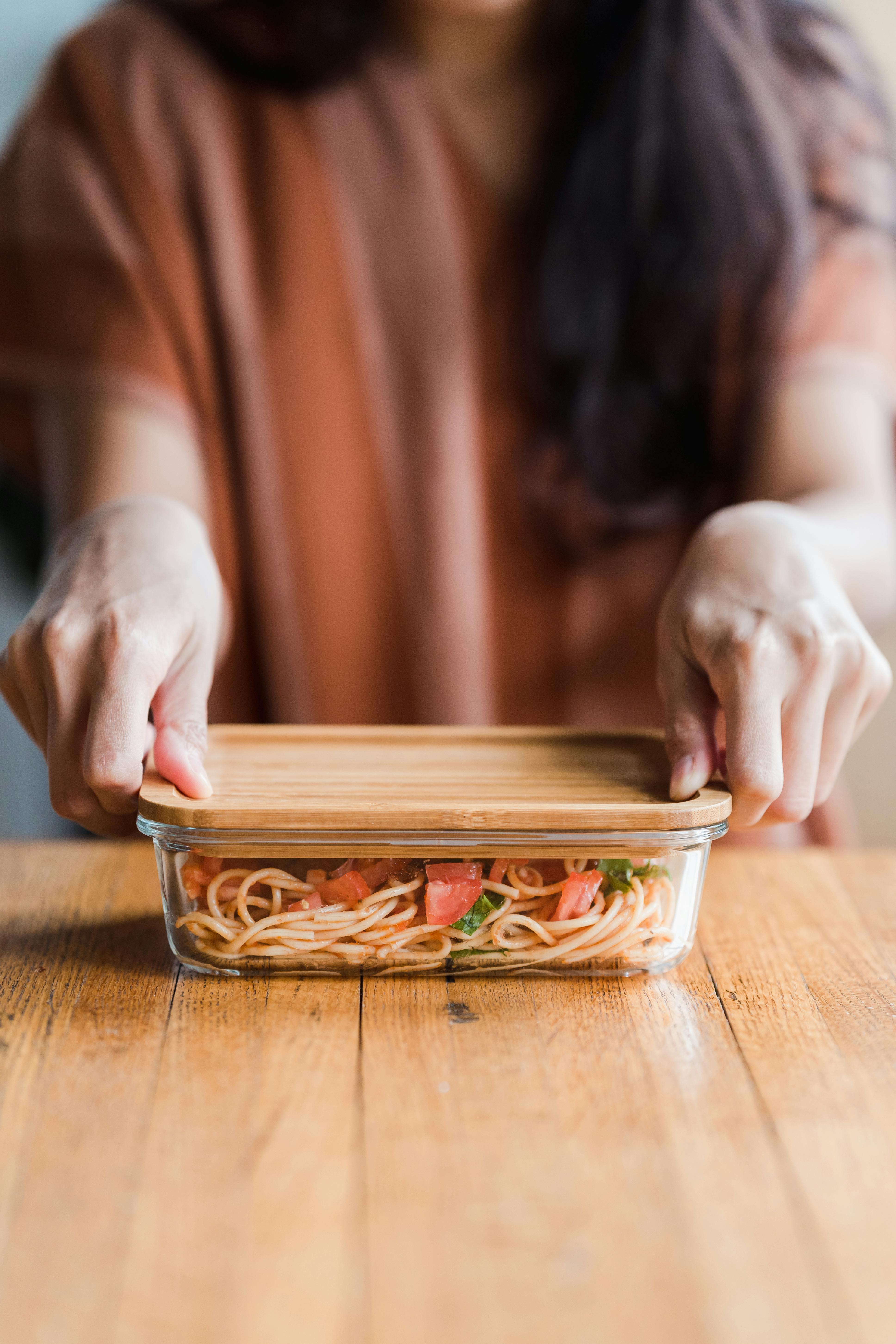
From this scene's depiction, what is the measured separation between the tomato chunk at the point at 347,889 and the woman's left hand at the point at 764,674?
0.65ft

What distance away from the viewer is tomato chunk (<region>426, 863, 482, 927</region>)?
0.65 m

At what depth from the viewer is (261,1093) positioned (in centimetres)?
58

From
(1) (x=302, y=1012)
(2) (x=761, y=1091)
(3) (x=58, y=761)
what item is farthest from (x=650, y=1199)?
(3) (x=58, y=761)

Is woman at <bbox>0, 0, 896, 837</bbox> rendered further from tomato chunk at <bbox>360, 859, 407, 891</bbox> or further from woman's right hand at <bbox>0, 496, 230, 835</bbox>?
tomato chunk at <bbox>360, 859, 407, 891</bbox>

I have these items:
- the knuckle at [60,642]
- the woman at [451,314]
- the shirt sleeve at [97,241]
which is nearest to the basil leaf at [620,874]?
the knuckle at [60,642]

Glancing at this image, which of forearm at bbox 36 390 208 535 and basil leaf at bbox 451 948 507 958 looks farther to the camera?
forearm at bbox 36 390 208 535

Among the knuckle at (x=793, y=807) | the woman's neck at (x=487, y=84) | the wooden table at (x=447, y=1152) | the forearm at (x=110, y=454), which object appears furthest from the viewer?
the woman's neck at (x=487, y=84)

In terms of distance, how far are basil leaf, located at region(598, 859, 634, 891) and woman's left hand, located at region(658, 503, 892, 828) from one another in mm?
53

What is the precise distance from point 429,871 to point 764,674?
0.24 m

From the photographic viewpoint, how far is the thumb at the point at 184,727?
2.16 ft

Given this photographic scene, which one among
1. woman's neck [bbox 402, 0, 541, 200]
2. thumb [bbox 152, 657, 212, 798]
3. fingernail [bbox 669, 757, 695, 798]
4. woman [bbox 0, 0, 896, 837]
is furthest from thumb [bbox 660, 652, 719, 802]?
woman's neck [bbox 402, 0, 541, 200]

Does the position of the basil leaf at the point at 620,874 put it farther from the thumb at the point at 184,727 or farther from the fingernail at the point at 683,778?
the thumb at the point at 184,727

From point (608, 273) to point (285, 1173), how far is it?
1040 millimetres

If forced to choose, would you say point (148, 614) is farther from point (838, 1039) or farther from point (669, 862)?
point (838, 1039)
